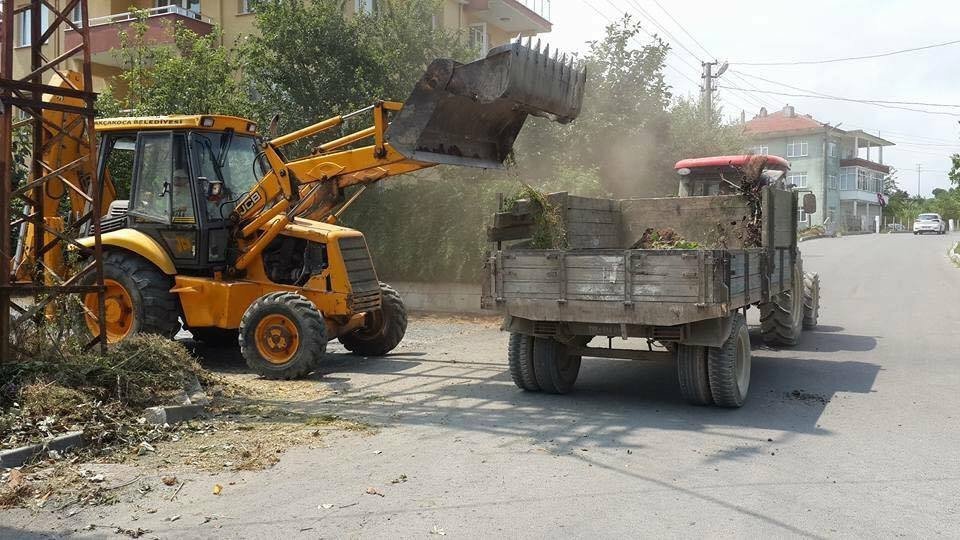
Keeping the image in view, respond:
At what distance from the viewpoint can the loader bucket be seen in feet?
26.5

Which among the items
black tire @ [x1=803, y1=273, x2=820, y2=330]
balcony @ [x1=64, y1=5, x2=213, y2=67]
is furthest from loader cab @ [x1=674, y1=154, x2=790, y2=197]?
balcony @ [x1=64, y1=5, x2=213, y2=67]

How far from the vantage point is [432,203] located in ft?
53.8

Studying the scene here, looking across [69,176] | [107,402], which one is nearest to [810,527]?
[107,402]

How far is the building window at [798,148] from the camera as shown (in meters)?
68.6

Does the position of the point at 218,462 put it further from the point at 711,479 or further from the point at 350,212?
the point at 350,212

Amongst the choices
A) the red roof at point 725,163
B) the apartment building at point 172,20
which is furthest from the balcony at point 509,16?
the red roof at point 725,163

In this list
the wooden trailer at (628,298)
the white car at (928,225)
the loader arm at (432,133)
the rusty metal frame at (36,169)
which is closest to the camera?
the wooden trailer at (628,298)

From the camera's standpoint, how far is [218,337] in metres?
11.7

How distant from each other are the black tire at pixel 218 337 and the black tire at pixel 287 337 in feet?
7.14

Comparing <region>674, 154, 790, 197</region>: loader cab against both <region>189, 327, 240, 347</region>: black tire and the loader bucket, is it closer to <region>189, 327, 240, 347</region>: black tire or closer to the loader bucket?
the loader bucket

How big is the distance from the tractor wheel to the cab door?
36 centimetres

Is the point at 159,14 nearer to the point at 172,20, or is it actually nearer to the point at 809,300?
the point at 172,20

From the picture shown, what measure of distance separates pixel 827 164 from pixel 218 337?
2525 inches

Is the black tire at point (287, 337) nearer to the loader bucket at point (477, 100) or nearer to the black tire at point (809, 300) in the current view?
the loader bucket at point (477, 100)
